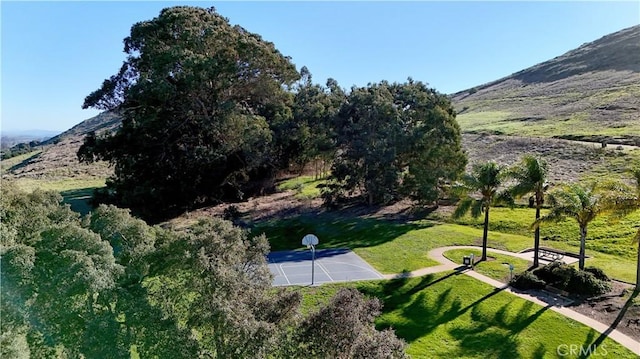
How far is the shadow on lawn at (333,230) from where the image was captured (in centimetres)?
3064

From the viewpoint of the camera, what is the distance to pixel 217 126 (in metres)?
36.7

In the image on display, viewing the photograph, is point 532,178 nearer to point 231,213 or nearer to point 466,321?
Answer: point 466,321

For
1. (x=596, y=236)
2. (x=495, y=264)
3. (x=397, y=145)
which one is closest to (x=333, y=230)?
(x=397, y=145)

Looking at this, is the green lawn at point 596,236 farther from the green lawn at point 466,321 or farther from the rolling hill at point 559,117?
the rolling hill at point 559,117

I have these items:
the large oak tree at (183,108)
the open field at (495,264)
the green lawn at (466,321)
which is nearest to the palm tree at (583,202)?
the open field at (495,264)

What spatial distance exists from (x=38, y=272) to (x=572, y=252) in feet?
91.6

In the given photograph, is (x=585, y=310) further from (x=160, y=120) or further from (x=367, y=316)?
(x=160, y=120)

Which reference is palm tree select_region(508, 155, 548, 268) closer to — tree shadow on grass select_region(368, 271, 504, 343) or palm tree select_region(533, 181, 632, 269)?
palm tree select_region(533, 181, 632, 269)

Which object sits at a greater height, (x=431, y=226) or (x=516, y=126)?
(x=516, y=126)

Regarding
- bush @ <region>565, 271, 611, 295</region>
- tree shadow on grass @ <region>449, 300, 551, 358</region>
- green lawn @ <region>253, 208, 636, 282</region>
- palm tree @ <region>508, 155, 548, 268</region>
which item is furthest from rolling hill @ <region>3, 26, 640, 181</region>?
tree shadow on grass @ <region>449, 300, 551, 358</region>

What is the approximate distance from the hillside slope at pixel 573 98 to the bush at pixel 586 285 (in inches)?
1420

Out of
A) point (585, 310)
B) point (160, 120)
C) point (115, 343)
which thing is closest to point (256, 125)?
point (160, 120)

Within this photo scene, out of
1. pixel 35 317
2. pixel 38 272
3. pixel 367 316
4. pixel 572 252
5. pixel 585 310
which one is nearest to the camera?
pixel 35 317

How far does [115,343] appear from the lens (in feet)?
29.2
